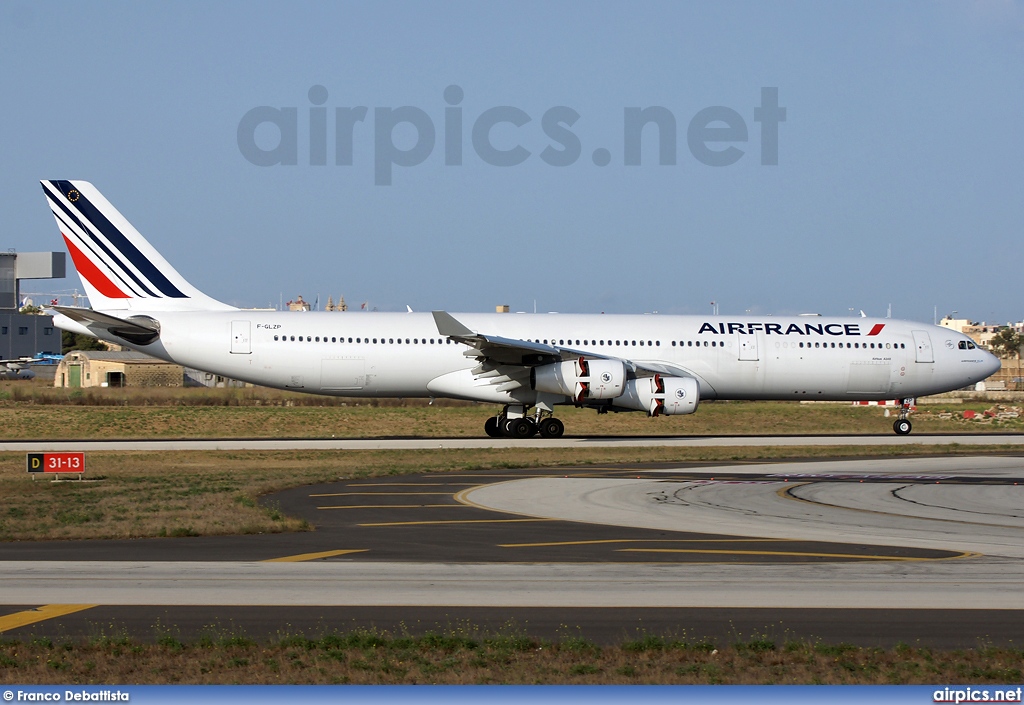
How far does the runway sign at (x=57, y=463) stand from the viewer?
23.4 meters

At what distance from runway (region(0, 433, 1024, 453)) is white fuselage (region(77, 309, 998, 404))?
5.84 feet

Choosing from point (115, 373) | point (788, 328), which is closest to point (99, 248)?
point (788, 328)

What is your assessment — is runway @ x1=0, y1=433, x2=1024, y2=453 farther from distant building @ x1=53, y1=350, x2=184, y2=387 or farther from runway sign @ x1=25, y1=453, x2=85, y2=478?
distant building @ x1=53, y1=350, x2=184, y2=387

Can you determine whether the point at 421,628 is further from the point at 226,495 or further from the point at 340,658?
the point at 226,495

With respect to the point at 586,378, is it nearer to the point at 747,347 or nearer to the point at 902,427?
the point at 747,347

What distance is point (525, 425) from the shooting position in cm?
3706

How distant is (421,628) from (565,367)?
25662 mm

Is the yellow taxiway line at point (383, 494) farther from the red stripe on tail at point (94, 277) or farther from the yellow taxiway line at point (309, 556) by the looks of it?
the red stripe on tail at point (94, 277)

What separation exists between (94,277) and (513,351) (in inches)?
573

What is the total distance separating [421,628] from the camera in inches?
379

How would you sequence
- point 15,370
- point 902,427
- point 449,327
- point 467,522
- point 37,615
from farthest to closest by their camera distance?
point 15,370 → point 902,427 → point 449,327 → point 467,522 → point 37,615

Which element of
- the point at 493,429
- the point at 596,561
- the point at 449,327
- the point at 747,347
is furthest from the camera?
the point at 747,347

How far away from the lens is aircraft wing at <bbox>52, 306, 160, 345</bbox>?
34156 mm

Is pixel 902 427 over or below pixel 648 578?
over
